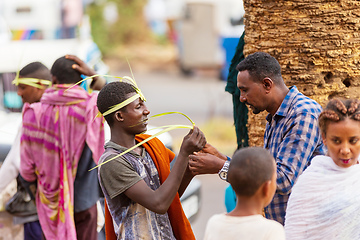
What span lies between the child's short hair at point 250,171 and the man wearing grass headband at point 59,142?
7.61 ft

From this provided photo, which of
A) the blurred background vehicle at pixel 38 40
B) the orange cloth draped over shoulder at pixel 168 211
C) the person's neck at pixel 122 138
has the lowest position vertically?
the blurred background vehicle at pixel 38 40

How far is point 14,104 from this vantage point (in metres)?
7.29

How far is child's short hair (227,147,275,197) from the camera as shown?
2.43m

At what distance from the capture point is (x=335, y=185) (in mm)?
2801

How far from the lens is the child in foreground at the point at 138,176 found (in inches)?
115

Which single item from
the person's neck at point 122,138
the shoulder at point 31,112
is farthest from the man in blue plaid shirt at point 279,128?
the shoulder at point 31,112

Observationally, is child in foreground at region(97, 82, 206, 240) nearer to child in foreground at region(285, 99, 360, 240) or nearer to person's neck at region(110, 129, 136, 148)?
person's neck at region(110, 129, 136, 148)

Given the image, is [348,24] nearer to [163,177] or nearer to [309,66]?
[309,66]

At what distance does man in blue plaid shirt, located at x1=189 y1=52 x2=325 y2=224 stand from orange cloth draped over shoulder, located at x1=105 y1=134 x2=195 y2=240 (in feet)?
0.54

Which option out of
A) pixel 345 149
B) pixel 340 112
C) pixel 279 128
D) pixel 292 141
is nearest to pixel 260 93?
pixel 279 128

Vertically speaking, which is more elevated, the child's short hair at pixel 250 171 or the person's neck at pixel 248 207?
the child's short hair at pixel 250 171

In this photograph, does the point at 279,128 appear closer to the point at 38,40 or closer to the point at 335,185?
the point at 335,185

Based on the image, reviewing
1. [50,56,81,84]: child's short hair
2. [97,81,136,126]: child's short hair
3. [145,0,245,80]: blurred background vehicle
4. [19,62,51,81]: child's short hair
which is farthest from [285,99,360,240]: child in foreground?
[145,0,245,80]: blurred background vehicle

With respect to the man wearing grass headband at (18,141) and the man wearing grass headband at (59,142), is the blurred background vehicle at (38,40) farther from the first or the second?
the man wearing grass headband at (59,142)
